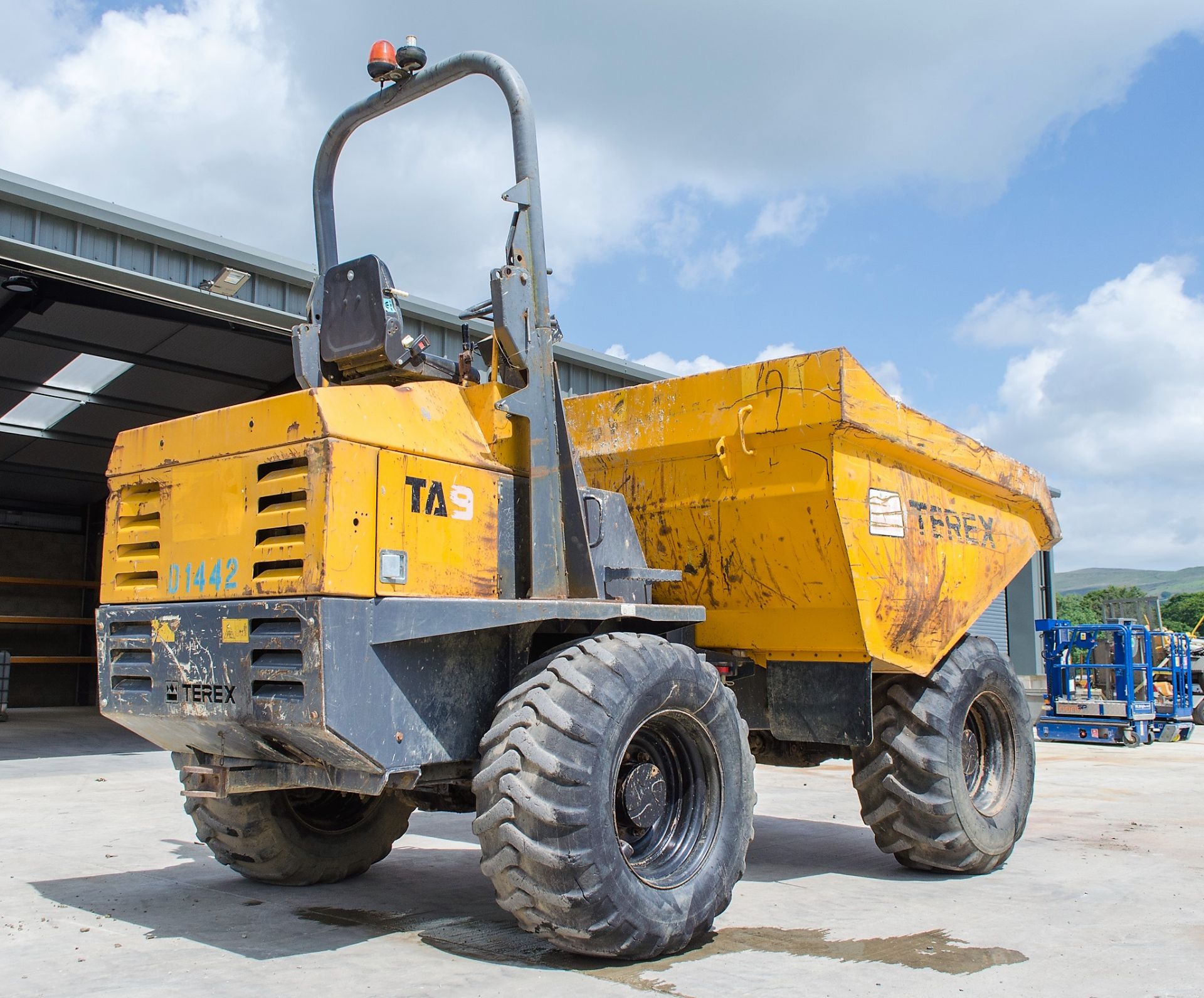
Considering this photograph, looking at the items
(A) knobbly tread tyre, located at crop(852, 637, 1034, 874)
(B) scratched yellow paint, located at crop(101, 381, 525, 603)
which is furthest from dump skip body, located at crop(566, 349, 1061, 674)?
(B) scratched yellow paint, located at crop(101, 381, 525, 603)

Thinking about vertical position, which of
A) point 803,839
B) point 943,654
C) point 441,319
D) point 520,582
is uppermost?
point 441,319

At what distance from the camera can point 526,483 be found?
4953 millimetres

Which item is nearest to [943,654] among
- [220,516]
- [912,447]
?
[912,447]

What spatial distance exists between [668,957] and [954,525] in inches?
131

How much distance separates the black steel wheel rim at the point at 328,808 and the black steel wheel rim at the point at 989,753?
3655 millimetres

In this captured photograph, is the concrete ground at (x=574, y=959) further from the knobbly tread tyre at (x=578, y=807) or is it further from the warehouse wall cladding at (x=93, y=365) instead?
the warehouse wall cladding at (x=93, y=365)

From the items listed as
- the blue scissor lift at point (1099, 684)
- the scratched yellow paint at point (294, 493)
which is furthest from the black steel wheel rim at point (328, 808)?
the blue scissor lift at point (1099, 684)

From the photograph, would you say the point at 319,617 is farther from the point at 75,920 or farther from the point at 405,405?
the point at 75,920

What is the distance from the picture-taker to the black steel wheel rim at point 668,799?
4.85m

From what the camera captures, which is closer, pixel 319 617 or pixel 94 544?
pixel 319 617

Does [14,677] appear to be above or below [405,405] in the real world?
below

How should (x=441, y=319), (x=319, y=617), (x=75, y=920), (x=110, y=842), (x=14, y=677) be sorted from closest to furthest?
(x=319, y=617), (x=75, y=920), (x=110, y=842), (x=441, y=319), (x=14, y=677)

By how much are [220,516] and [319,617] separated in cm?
79

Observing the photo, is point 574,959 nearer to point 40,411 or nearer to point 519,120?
point 519,120
